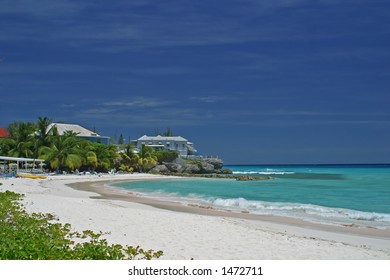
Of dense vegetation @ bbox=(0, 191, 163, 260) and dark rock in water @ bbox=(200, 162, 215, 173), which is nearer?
dense vegetation @ bbox=(0, 191, 163, 260)

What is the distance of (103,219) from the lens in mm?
11859

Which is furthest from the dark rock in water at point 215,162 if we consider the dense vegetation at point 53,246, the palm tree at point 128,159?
the dense vegetation at point 53,246

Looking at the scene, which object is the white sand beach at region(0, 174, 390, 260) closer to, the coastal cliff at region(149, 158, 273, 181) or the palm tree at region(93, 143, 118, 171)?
the palm tree at region(93, 143, 118, 171)

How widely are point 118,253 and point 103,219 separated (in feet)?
17.6

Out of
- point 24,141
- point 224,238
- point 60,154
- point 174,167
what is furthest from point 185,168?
point 224,238

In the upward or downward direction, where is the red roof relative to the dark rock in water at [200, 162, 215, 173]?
upward

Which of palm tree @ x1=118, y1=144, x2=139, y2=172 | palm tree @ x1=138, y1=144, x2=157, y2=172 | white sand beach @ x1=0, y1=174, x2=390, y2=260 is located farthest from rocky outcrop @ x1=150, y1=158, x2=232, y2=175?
white sand beach @ x1=0, y1=174, x2=390, y2=260

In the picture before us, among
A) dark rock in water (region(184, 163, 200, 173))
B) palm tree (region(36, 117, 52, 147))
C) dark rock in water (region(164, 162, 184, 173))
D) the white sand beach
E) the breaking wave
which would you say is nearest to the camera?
the white sand beach

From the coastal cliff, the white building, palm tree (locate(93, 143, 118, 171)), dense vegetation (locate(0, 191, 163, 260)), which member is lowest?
the coastal cliff

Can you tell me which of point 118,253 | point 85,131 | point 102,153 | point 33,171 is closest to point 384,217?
point 118,253

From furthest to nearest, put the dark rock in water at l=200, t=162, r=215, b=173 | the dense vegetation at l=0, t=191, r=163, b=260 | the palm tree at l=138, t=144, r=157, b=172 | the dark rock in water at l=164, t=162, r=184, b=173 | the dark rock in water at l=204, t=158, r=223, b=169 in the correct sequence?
1. the dark rock in water at l=204, t=158, r=223, b=169
2. the dark rock in water at l=200, t=162, r=215, b=173
3. the dark rock in water at l=164, t=162, r=184, b=173
4. the palm tree at l=138, t=144, r=157, b=172
5. the dense vegetation at l=0, t=191, r=163, b=260

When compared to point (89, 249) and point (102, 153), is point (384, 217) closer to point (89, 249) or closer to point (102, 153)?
point (89, 249)

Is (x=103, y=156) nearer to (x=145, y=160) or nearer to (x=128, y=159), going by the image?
(x=128, y=159)

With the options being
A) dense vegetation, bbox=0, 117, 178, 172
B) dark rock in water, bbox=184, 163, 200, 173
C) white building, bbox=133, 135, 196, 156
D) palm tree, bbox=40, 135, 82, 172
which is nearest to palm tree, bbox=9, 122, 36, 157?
dense vegetation, bbox=0, 117, 178, 172
